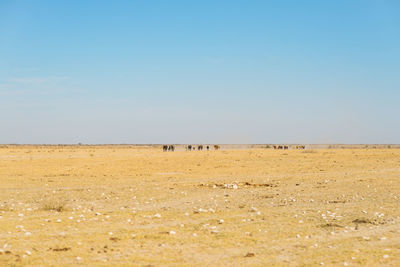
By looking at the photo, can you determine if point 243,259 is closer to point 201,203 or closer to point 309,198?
point 201,203

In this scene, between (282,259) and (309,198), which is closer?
(282,259)

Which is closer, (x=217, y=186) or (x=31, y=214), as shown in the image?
(x=31, y=214)

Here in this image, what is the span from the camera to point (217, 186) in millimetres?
24344

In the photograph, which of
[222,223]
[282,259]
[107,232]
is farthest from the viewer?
[222,223]

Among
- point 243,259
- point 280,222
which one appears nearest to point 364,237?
point 280,222

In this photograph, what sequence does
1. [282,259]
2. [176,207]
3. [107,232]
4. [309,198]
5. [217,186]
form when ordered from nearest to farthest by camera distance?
[282,259] → [107,232] → [176,207] → [309,198] → [217,186]

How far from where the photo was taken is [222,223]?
13508 millimetres

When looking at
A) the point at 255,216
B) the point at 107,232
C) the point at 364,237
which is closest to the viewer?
the point at 364,237

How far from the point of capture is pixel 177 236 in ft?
38.5

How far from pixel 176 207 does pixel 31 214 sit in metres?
5.08

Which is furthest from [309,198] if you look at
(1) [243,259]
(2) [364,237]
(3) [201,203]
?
(1) [243,259]

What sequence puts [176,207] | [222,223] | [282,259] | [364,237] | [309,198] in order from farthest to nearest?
[309,198]
[176,207]
[222,223]
[364,237]
[282,259]

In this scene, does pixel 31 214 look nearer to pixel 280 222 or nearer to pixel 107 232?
pixel 107 232

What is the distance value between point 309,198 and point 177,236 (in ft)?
30.0
